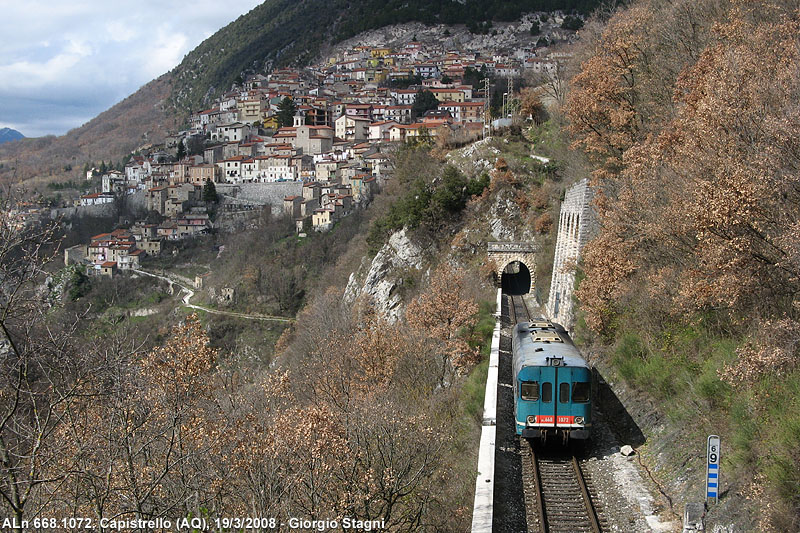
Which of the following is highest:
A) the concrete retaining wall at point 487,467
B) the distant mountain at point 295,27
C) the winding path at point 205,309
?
the distant mountain at point 295,27

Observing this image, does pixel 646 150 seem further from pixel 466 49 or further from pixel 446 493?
pixel 466 49

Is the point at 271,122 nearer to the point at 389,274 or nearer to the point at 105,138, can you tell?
the point at 389,274

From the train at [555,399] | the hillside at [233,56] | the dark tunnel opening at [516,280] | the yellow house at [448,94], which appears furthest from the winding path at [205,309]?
the hillside at [233,56]

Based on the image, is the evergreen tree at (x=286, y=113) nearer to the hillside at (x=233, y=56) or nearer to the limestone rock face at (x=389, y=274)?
the hillside at (x=233, y=56)

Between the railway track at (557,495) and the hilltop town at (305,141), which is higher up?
the hilltop town at (305,141)

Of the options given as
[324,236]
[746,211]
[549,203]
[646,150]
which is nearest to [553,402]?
[746,211]

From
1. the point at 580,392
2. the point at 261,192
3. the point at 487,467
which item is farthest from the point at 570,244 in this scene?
the point at 261,192
